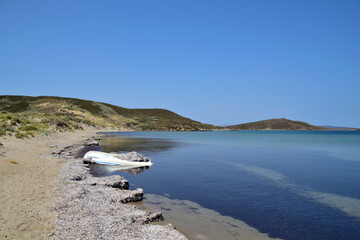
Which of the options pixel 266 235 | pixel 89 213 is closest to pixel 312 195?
pixel 266 235

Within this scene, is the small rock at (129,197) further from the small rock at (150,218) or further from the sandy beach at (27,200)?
the sandy beach at (27,200)

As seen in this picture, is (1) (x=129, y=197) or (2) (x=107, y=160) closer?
(1) (x=129, y=197)

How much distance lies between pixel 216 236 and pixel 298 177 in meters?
13.1

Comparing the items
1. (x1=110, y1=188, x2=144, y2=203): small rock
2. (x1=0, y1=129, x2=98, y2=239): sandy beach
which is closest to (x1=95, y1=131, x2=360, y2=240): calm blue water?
(x1=110, y1=188, x2=144, y2=203): small rock

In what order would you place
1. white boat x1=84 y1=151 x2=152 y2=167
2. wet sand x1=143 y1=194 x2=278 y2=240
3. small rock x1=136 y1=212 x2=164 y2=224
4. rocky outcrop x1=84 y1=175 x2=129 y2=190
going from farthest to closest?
white boat x1=84 y1=151 x2=152 y2=167
rocky outcrop x1=84 y1=175 x2=129 y2=190
small rock x1=136 y1=212 x2=164 y2=224
wet sand x1=143 y1=194 x2=278 y2=240

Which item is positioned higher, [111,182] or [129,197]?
[111,182]

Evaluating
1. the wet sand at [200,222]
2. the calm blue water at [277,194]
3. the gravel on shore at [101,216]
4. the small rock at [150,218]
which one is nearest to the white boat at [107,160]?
the calm blue water at [277,194]

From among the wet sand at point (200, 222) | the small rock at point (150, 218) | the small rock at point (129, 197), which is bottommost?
the wet sand at point (200, 222)

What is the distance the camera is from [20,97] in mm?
161500

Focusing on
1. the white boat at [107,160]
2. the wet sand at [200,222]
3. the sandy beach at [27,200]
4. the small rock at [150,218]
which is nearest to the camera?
the sandy beach at [27,200]

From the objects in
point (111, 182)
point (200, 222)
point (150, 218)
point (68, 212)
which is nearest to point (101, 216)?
point (68, 212)

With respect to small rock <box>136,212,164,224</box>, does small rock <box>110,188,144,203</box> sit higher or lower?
higher

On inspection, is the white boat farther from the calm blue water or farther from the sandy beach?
the sandy beach

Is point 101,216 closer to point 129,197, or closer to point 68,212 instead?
point 68,212
